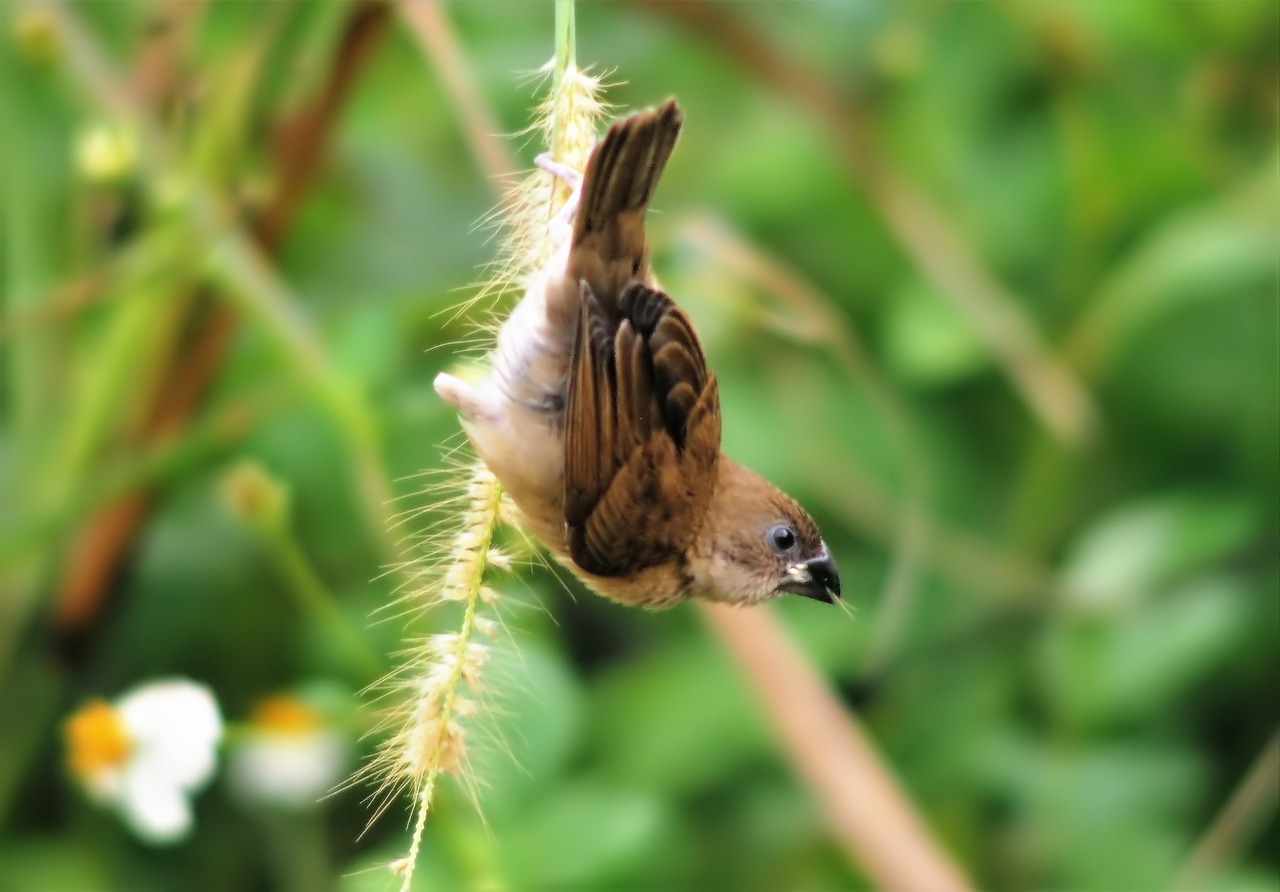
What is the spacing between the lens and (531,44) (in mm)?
2562

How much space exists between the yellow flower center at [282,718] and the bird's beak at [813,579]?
1.77ft

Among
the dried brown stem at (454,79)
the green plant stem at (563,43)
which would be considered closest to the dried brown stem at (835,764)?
the dried brown stem at (454,79)

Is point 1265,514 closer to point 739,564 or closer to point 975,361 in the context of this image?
point 975,361

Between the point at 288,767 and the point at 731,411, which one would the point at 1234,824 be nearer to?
the point at 731,411

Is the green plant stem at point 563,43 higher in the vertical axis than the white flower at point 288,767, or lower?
higher

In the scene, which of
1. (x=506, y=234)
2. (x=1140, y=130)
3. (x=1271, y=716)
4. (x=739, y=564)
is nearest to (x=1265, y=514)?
(x=1271, y=716)

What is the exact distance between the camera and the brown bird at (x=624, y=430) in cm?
121

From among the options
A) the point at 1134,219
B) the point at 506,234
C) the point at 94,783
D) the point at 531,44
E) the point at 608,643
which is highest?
the point at 531,44

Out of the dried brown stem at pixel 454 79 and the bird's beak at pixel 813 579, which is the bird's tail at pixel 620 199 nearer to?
the bird's beak at pixel 813 579

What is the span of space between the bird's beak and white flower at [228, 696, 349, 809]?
2.15 feet

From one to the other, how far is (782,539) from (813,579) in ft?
0.17

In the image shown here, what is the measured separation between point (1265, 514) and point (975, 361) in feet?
1.73

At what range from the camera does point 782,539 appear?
148 cm

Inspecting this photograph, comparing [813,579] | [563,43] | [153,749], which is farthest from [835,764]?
[563,43]
